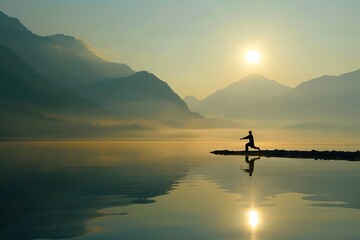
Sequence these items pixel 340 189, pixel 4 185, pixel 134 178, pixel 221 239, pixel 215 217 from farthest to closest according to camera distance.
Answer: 1. pixel 134 178
2. pixel 4 185
3. pixel 340 189
4. pixel 215 217
5. pixel 221 239

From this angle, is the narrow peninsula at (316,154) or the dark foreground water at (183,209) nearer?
the dark foreground water at (183,209)

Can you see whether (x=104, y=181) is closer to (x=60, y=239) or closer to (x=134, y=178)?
(x=134, y=178)

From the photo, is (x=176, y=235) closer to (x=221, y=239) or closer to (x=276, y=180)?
(x=221, y=239)

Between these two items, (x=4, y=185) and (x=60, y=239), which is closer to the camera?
(x=60, y=239)

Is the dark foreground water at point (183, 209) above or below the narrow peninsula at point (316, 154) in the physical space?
below

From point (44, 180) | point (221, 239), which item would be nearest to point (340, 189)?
point (221, 239)

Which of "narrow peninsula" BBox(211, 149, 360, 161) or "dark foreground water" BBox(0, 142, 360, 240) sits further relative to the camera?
"narrow peninsula" BBox(211, 149, 360, 161)

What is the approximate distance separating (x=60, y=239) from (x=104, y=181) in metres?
20.0

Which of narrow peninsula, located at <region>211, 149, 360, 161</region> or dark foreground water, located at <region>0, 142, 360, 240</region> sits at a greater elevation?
narrow peninsula, located at <region>211, 149, 360, 161</region>

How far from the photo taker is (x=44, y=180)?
37.1 meters

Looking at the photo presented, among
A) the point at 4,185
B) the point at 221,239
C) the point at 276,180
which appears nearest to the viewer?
the point at 221,239

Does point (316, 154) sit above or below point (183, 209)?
above

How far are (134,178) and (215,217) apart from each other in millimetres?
19305

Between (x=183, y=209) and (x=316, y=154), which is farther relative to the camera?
(x=316, y=154)
